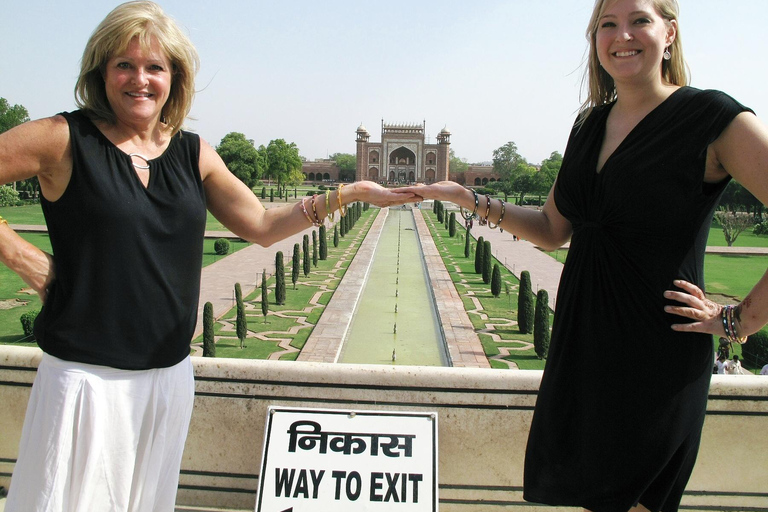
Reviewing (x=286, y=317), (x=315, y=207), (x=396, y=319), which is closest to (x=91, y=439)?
(x=315, y=207)

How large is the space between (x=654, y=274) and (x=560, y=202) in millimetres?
252

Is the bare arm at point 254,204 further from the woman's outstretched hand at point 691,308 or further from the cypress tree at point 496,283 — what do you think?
the cypress tree at point 496,283

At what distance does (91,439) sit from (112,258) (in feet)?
1.01

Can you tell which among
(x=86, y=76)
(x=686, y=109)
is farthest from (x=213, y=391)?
(x=686, y=109)

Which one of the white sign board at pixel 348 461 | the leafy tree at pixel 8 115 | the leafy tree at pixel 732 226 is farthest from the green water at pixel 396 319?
the leafy tree at pixel 8 115

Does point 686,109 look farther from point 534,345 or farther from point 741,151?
point 534,345

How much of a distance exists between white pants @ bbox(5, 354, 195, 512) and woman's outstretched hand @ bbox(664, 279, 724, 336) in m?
0.92

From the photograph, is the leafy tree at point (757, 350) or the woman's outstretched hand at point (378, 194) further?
the leafy tree at point (757, 350)

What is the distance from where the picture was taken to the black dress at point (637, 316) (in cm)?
109

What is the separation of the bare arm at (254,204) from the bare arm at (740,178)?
2.44 ft

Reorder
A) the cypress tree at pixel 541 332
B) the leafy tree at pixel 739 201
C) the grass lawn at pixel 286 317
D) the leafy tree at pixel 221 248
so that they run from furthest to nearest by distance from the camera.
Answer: the leafy tree at pixel 739 201
the leafy tree at pixel 221 248
the grass lawn at pixel 286 317
the cypress tree at pixel 541 332

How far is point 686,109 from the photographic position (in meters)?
1.10

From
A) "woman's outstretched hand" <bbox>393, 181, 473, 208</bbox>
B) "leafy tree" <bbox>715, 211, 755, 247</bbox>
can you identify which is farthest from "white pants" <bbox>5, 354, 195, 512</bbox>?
"leafy tree" <bbox>715, 211, 755, 247</bbox>

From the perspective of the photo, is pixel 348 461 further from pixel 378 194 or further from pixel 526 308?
pixel 526 308
